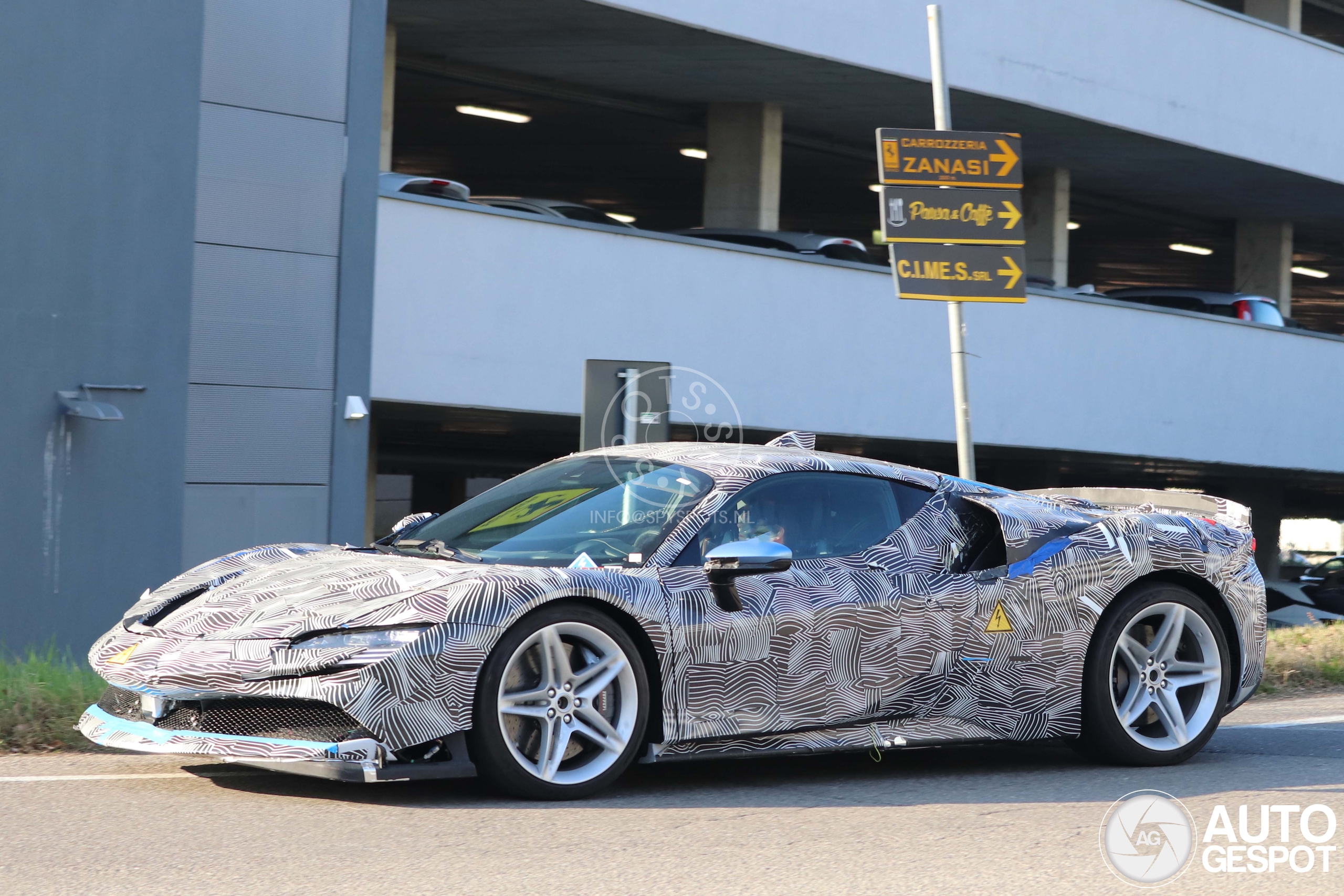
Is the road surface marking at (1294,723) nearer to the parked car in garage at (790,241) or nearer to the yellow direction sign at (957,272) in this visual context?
the yellow direction sign at (957,272)

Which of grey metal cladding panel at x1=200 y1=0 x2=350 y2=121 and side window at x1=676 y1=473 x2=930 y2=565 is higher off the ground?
grey metal cladding panel at x1=200 y1=0 x2=350 y2=121

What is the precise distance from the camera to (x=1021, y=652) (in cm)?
641

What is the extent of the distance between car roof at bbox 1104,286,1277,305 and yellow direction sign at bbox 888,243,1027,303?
11.2 metres

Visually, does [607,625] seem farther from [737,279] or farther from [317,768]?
[737,279]

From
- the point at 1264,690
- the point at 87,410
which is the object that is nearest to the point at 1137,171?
the point at 1264,690

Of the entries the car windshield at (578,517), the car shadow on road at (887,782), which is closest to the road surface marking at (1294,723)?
the car shadow on road at (887,782)

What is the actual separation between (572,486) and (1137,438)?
14765 mm

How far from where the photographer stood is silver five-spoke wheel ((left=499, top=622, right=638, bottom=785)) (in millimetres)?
5332

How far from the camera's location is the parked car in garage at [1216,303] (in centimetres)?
2181

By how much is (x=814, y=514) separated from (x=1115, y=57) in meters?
14.9

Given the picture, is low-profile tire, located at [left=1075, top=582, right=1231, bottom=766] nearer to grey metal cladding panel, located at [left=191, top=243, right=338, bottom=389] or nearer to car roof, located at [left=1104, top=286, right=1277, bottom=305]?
grey metal cladding panel, located at [left=191, top=243, right=338, bottom=389]

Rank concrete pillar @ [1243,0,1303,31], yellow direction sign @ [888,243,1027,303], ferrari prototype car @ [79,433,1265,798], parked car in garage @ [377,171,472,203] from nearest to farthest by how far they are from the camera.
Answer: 1. ferrari prototype car @ [79,433,1265,798]
2. yellow direction sign @ [888,243,1027,303]
3. parked car in garage @ [377,171,472,203]
4. concrete pillar @ [1243,0,1303,31]

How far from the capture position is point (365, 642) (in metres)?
5.09

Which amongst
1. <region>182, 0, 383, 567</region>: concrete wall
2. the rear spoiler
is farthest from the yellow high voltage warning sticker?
<region>182, 0, 383, 567</region>: concrete wall
